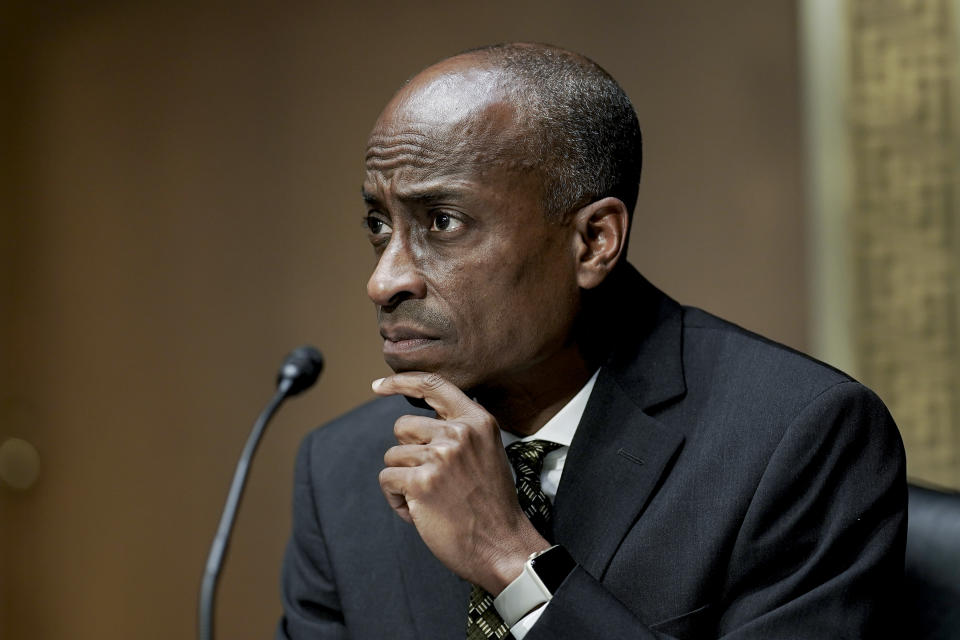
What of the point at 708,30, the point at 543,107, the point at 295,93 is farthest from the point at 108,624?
the point at 543,107

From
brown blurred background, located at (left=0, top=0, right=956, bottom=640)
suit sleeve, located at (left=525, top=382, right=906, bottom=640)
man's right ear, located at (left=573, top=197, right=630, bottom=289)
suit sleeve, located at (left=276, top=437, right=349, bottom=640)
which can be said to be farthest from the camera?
brown blurred background, located at (left=0, top=0, right=956, bottom=640)

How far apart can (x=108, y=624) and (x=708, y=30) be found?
2.49 meters

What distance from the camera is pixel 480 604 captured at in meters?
1.57

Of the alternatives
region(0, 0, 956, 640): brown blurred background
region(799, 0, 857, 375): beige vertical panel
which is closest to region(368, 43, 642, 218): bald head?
region(799, 0, 857, 375): beige vertical panel

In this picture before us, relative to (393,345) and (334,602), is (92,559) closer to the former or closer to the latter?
(334,602)

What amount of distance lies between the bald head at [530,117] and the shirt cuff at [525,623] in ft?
1.65

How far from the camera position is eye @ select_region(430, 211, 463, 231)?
1540mm

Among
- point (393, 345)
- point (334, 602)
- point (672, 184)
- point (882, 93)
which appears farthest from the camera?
point (672, 184)

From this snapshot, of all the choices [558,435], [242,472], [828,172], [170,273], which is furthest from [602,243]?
[170,273]

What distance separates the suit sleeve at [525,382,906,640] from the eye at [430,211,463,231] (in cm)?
46

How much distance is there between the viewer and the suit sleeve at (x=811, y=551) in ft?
4.64

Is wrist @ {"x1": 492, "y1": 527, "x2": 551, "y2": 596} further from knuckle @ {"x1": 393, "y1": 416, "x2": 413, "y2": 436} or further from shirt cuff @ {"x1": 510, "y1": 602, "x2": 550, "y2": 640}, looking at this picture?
knuckle @ {"x1": 393, "y1": 416, "x2": 413, "y2": 436}

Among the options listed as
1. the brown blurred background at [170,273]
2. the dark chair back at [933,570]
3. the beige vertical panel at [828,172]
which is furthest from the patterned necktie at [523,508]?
the brown blurred background at [170,273]

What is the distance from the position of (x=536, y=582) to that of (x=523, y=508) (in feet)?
0.67
